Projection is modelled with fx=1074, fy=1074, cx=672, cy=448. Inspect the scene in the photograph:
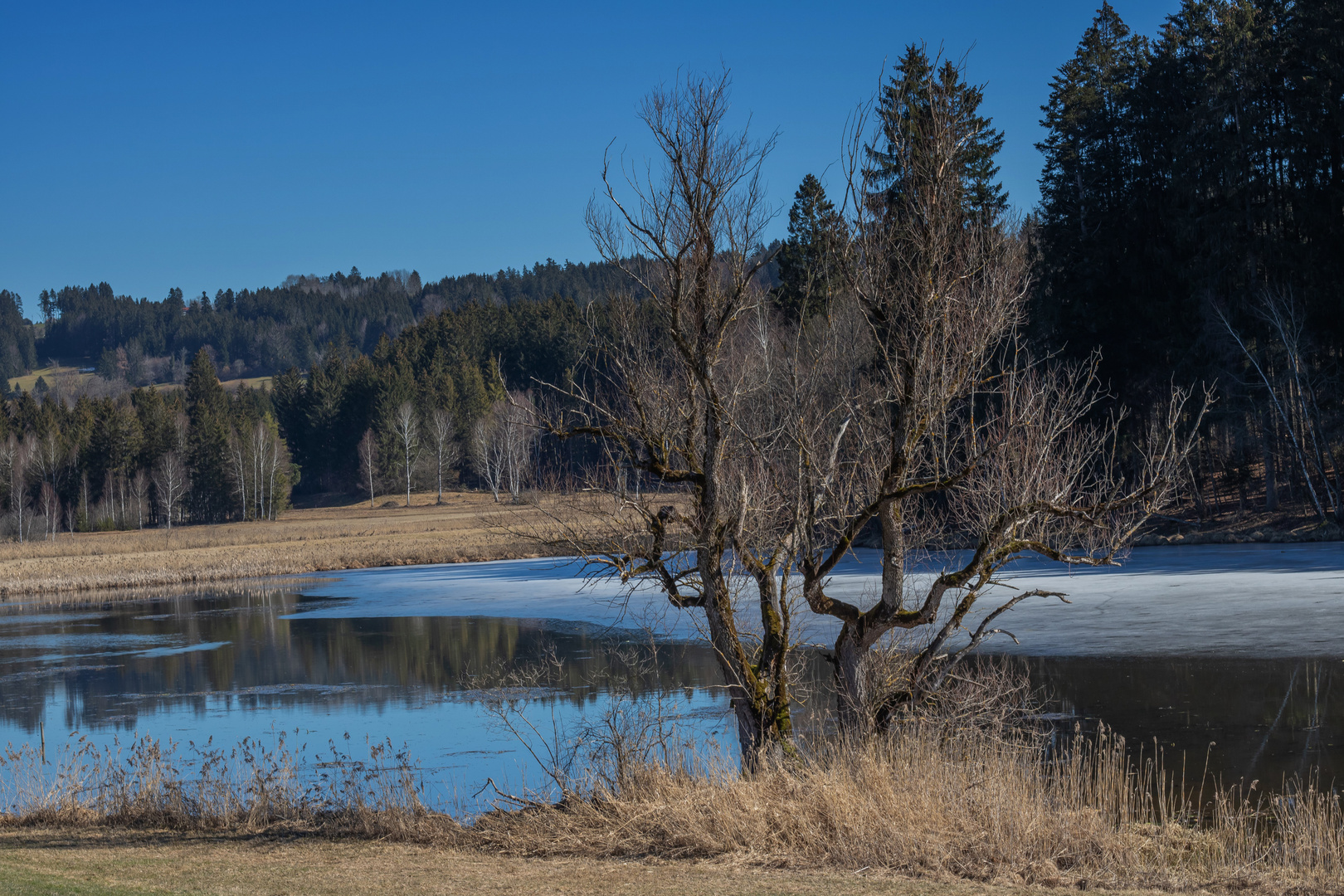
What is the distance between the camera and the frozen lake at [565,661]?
1445 centimetres

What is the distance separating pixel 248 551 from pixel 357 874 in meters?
49.0

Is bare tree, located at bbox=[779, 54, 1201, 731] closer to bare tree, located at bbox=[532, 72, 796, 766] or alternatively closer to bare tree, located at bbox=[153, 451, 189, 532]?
bare tree, located at bbox=[532, 72, 796, 766]

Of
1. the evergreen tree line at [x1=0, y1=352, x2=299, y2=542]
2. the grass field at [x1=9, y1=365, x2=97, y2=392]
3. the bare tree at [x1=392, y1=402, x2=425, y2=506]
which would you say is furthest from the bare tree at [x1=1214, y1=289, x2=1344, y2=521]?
the grass field at [x1=9, y1=365, x2=97, y2=392]

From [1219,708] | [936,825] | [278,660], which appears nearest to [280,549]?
[278,660]

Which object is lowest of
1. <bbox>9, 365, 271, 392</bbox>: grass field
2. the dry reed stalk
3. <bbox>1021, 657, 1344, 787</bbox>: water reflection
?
<bbox>1021, 657, 1344, 787</bbox>: water reflection

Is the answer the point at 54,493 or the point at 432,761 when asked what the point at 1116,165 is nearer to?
the point at 432,761

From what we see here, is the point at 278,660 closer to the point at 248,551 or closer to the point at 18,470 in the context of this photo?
the point at 248,551

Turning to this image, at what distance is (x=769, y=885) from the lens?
7.79 m

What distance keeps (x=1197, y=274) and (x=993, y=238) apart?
2958 cm

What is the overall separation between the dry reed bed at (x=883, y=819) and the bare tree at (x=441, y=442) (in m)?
80.3

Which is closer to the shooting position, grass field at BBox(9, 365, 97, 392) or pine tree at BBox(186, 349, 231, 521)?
pine tree at BBox(186, 349, 231, 521)

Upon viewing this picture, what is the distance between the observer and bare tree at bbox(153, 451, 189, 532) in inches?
3514

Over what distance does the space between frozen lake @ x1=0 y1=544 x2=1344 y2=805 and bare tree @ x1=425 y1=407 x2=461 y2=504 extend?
5981cm

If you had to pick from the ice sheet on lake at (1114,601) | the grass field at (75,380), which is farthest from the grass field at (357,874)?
the grass field at (75,380)
